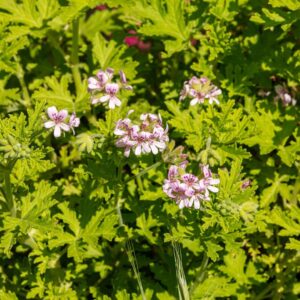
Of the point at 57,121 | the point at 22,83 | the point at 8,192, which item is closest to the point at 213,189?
the point at 57,121

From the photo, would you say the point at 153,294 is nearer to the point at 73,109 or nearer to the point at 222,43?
the point at 73,109

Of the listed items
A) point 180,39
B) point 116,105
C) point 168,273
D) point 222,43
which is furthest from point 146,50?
point 168,273

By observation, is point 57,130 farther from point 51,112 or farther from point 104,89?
point 104,89

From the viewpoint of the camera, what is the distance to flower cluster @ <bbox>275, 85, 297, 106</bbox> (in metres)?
3.68

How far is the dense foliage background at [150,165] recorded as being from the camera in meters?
2.75

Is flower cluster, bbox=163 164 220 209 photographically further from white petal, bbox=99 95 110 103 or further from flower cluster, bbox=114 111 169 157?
white petal, bbox=99 95 110 103

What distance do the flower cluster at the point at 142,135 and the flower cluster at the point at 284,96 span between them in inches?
53.7

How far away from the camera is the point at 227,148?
2990mm

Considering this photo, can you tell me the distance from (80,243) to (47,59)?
191cm

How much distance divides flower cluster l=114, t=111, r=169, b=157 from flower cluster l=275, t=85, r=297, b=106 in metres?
1.36

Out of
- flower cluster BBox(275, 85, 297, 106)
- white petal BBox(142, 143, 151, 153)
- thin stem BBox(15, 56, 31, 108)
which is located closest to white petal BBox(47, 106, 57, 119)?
white petal BBox(142, 143, 151, 153)

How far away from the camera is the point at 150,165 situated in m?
3.02

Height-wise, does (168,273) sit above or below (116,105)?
below

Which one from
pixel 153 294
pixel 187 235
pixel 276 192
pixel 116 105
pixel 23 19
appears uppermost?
pixel 23 19
